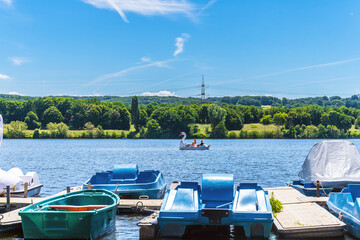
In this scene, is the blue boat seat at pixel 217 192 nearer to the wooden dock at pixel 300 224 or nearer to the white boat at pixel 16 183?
the wooden dock at pixel 300 224

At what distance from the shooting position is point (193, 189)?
14.9 m

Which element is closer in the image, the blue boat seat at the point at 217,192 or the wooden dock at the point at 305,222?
the wooden dock at the point at 305,222

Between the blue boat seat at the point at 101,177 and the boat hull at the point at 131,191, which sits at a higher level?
the blue boat seat at the point at 101,177

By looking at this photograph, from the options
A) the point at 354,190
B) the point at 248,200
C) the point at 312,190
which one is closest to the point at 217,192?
the point at 248,200

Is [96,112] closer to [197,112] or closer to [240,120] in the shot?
[197,112]

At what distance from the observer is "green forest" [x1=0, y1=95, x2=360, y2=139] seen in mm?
144875

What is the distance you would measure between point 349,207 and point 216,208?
4.93m

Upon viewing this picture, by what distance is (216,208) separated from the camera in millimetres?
13430

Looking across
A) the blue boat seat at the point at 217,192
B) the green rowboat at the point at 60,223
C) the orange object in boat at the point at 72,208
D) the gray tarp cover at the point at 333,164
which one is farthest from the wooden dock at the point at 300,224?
the gray tarp cover at the point at 333,164

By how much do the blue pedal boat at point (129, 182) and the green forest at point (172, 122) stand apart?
118 meters

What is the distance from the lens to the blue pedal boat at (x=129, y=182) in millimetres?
20344

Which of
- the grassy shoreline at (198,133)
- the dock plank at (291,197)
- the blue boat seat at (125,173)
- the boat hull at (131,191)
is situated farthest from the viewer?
the grassy shoreline at (198,133)

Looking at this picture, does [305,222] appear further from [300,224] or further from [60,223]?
[60,223]

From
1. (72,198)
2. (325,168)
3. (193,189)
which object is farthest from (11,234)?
(325,168)
